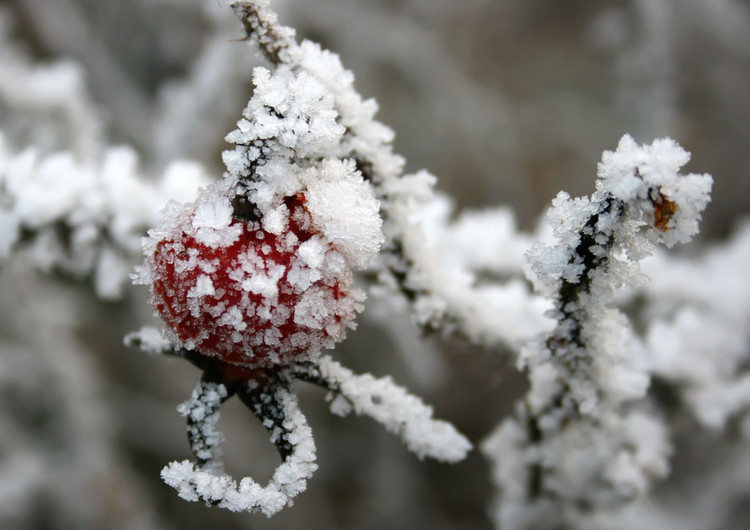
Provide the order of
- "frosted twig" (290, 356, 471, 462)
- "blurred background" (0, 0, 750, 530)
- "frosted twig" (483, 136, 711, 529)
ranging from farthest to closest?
"blurred background" (0, 0, 750, 530) < "frosted twig" (290, 356, 471, 462) < "frosted twig" (483, 136, 711, 529)

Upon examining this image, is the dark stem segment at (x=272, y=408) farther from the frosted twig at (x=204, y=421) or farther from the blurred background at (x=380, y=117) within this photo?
the blurred background at (x=380, y=117)

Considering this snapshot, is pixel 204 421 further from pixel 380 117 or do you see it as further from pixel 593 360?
pixel 380 117

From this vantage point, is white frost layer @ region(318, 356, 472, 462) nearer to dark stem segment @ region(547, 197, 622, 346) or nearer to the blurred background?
dark stem segment @ region(547, 197, 622, 346)

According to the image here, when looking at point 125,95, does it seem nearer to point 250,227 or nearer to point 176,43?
point 176,43

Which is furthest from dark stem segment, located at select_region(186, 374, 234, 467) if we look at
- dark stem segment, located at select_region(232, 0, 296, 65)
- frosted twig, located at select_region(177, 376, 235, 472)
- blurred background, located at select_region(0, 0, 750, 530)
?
blurred background, located at select_region(0, 0, 750, 530)

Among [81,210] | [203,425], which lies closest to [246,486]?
[203,425]

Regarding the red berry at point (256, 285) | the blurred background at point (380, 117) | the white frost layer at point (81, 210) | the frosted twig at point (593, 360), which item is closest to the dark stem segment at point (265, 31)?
the red berry at point (256, 285)

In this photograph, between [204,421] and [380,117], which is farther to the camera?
[380,117]
